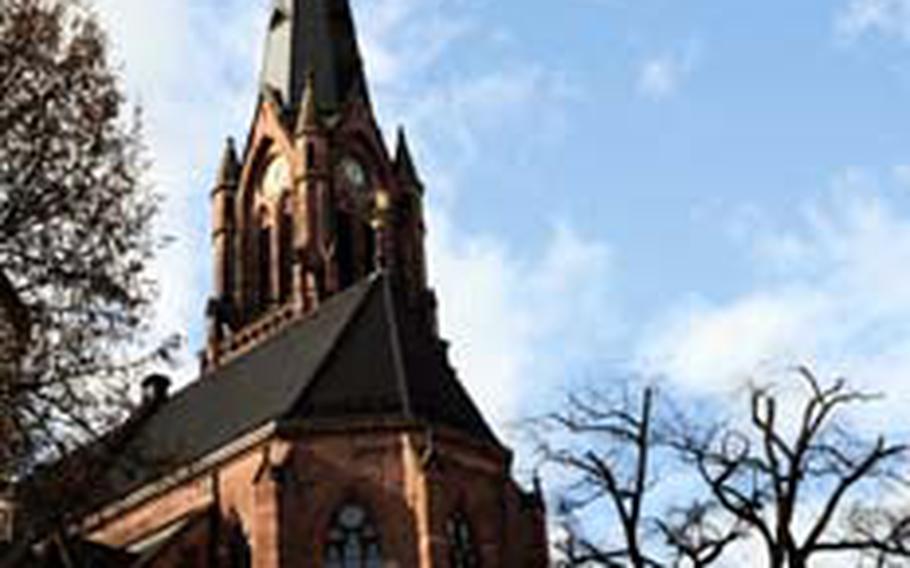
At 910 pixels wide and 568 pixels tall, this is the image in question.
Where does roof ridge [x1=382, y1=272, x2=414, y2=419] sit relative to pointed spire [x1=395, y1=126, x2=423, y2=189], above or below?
below

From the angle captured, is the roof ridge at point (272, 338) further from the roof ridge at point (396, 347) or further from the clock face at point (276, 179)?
the clock face at point (276, 179)

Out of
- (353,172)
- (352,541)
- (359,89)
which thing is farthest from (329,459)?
(359,89)

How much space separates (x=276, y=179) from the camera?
171ft

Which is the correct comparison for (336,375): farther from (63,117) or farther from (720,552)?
(63,117)

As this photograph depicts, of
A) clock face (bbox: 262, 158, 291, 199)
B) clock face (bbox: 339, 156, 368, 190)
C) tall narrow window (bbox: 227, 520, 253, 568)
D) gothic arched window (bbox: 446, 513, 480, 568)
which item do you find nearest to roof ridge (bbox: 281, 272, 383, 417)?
tall narrow window (bbox: 227, 520, 253, 568)

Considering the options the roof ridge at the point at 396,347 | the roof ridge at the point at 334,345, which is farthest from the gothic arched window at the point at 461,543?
the roof ridge at the point at 334,345

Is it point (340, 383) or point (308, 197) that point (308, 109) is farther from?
point (340, 383)

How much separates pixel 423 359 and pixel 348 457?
13.7 ft

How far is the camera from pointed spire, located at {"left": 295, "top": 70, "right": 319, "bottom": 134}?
50688 millimetres

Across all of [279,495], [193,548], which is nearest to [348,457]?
[279,495]

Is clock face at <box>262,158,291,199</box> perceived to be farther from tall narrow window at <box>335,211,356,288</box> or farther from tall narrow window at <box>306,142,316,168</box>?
tall narrow window at <box>335,211,356,288</box>

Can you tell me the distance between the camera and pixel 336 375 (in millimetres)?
34938

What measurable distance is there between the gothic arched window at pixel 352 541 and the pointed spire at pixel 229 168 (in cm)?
2285

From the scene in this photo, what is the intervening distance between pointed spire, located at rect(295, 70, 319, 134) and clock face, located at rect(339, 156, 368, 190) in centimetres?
166
